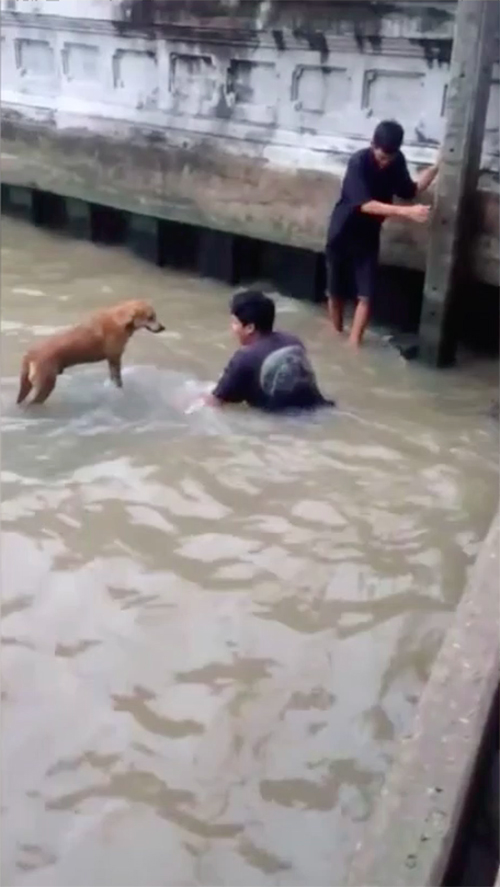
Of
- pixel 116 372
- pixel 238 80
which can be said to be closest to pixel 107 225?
pixel 238 80

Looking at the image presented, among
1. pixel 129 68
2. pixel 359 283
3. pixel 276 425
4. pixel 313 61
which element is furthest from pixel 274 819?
pixel 129 68

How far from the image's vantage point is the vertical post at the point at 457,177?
5.99 metres

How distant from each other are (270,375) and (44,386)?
122cm

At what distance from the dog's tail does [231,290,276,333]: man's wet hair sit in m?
1.13

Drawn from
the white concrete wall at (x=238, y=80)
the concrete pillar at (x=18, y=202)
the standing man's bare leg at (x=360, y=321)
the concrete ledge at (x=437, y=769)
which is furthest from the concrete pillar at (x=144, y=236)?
the concrete ledge at (x=437, y=769)

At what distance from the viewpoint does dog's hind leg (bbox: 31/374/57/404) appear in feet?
18.4

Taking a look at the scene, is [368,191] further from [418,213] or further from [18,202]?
[18,202]

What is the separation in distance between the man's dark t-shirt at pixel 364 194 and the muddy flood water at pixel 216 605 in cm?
81

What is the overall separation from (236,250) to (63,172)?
84.0 inches

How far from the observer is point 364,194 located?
6.67 metres

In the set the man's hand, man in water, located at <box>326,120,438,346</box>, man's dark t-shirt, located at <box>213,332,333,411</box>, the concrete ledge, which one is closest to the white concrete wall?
man in water, located at <box>326,120,438,346</box>

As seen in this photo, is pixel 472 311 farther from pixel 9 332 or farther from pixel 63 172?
pixel 63 172

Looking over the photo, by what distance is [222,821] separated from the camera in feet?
10.3

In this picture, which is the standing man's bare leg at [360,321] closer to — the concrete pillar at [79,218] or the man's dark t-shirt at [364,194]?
the man's dark t-shirt at [364,194]
